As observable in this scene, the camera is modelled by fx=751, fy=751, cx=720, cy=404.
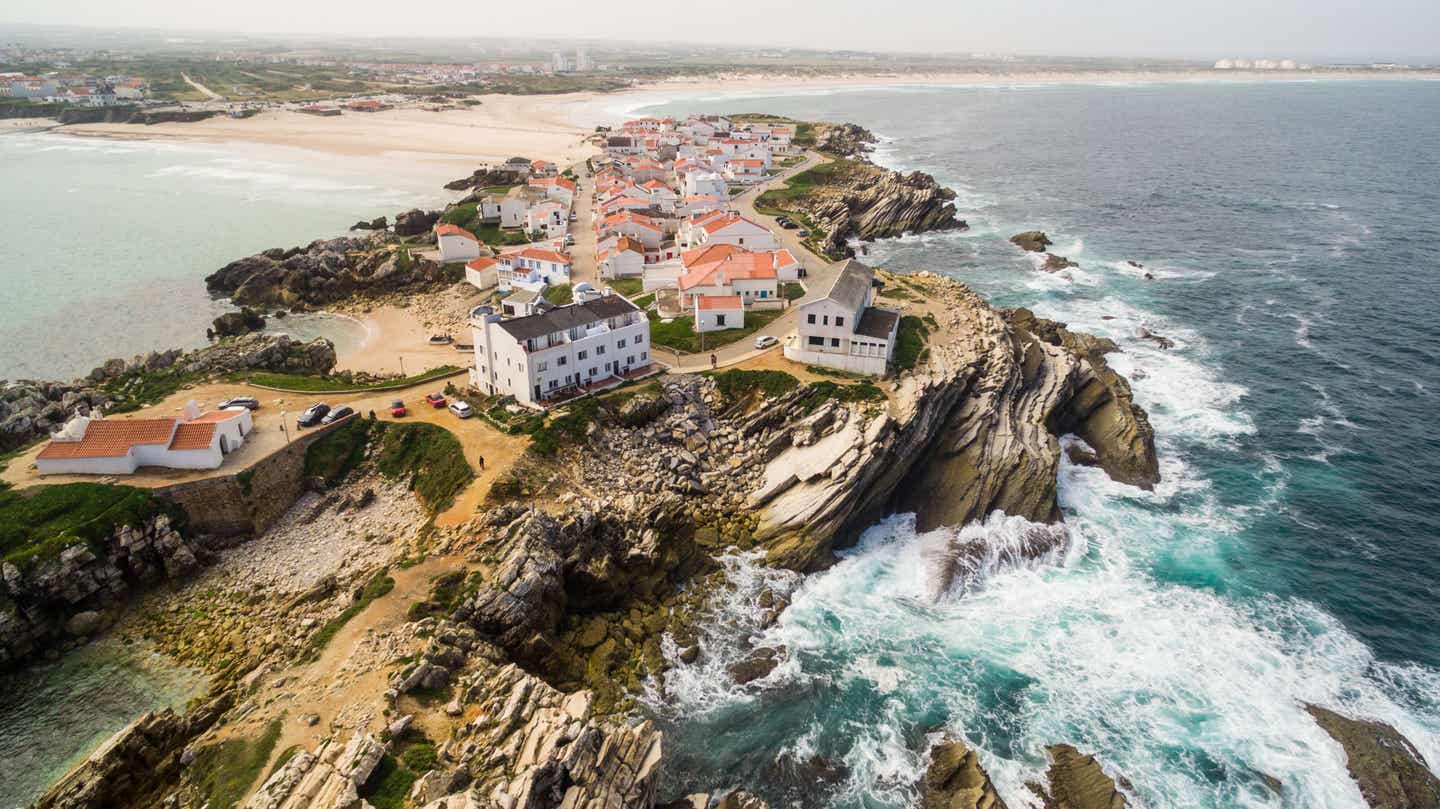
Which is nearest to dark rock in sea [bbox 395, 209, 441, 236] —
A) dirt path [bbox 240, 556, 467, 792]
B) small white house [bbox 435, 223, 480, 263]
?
small white house [bbox 435, 223, 480, 263]

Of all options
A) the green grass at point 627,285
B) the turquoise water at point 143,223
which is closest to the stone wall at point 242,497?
the turquoise water at point 143,223

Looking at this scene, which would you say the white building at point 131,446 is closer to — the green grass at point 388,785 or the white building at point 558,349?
the white building at point 558,349

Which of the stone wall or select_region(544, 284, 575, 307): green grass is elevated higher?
select_region(544, 284, 575, 307): green grass

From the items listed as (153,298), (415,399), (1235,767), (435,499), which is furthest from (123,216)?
(1235,767)

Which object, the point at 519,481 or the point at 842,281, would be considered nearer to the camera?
the point at 519,481

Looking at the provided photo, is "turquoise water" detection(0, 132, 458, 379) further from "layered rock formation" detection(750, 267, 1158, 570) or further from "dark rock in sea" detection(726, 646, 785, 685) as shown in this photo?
"dark rock in sea" detection(726, 646, 785, 685)

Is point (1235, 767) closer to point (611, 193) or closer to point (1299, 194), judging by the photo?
point (611, 193)

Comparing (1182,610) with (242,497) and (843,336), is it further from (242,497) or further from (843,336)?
(242,497)
